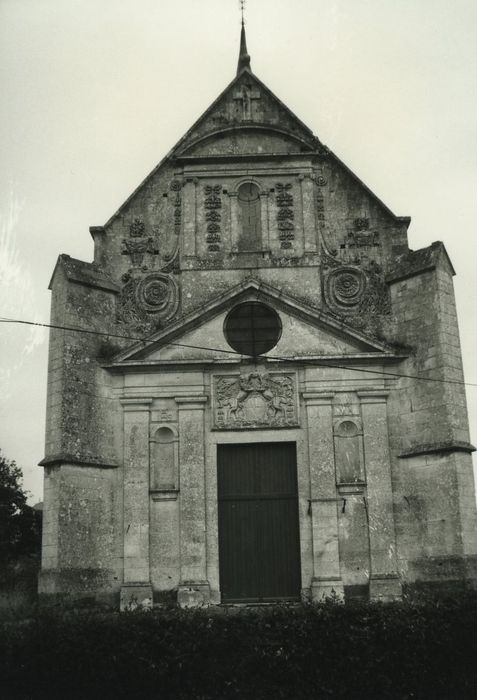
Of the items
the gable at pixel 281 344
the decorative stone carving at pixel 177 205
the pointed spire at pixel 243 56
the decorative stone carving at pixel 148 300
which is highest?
the pointed spire at pixel 243 56

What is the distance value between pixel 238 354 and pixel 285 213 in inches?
128

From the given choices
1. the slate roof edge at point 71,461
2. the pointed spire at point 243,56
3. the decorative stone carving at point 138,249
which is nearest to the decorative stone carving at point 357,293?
the decorative stone carving at point 138,249

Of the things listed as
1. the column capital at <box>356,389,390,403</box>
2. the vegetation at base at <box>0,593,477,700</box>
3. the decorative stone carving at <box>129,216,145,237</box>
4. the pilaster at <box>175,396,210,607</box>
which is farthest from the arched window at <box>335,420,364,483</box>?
the decorative stone carving at <box>129,216,145,237</box>

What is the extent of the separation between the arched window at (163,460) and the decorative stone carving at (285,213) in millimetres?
4569

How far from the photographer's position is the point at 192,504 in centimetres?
1608

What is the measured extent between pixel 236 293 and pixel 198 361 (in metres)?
1.57

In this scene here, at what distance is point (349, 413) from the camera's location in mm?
16609

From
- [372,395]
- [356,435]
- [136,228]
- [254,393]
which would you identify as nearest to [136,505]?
[254,393]

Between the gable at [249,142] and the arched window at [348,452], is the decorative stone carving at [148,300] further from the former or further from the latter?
the arched window at [348,452]

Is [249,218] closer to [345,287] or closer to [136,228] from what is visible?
[136,228]

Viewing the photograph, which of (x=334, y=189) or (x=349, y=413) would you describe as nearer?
→ (x=349, y=413)

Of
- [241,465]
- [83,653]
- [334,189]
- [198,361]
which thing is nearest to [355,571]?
[241,465]

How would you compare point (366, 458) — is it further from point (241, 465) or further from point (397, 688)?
point (397, 688)

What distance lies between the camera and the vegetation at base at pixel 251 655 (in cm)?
1052
